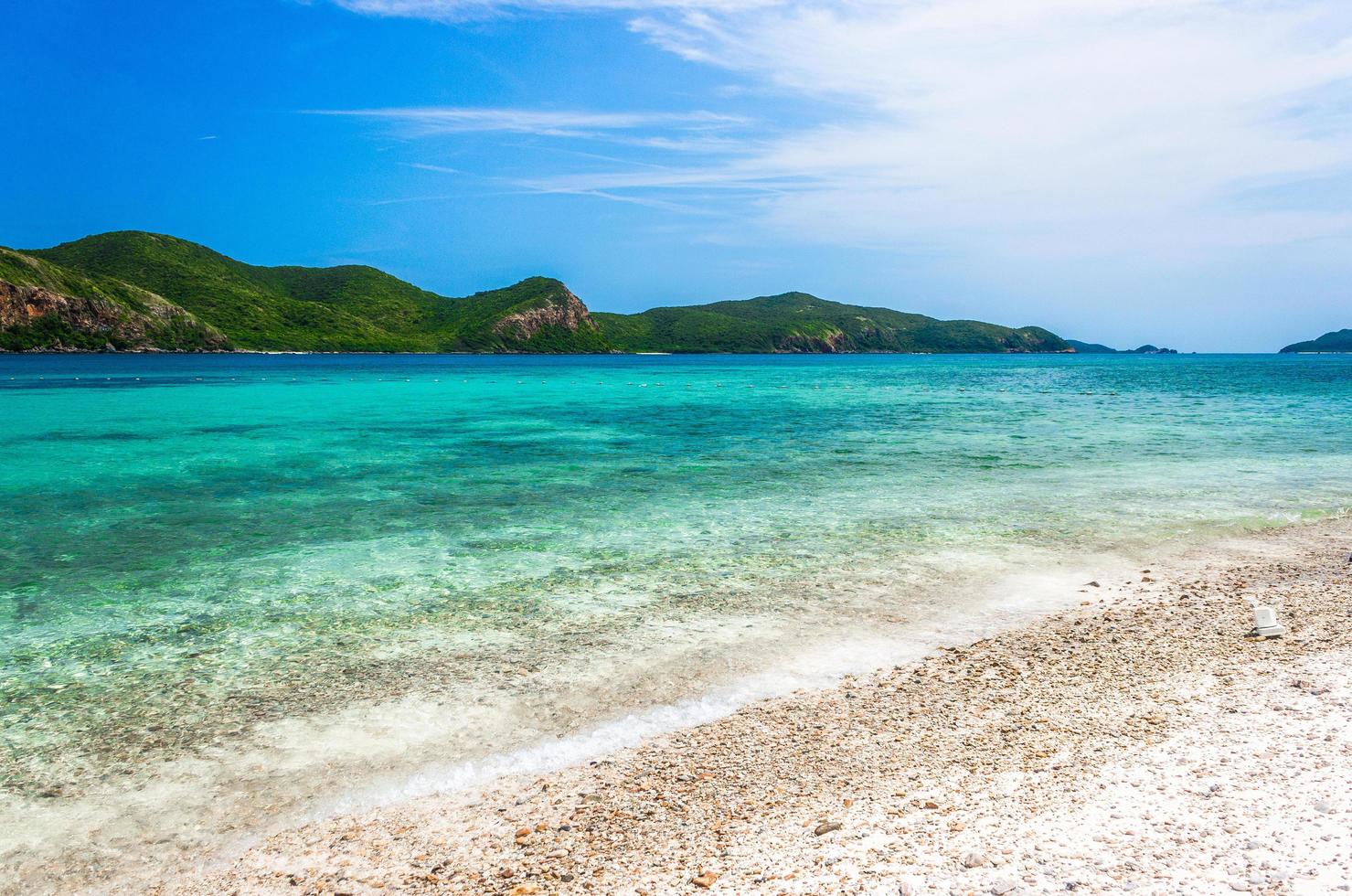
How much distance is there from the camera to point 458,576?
12.3 m

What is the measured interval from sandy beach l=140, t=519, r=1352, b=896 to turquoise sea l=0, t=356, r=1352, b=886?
0.80 metres

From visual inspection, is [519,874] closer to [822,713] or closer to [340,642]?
[822,713]

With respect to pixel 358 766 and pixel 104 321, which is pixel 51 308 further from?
pixel 358 766

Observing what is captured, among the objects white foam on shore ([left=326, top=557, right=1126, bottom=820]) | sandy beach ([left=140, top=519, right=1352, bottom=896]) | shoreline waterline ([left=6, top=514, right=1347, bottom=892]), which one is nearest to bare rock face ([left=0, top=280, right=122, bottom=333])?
shoreline waterline ([left=6, top=514, right=1347, bottom=892])

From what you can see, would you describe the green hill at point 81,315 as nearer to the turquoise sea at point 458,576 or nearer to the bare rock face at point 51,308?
the bare rock face at point 51,308

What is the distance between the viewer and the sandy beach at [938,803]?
15.2 feet

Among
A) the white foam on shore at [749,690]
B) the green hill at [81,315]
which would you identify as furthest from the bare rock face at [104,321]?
the white foam on shore at [749,690]

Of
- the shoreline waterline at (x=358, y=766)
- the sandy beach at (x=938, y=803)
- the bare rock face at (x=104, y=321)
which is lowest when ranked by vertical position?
the shoreline waterline at (x=358, y=766)

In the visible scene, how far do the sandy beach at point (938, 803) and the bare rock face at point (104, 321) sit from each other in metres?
198

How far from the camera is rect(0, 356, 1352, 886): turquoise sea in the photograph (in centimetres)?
685

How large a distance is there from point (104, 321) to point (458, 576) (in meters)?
199

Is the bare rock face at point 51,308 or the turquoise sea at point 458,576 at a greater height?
the bare rock face at point 51,308

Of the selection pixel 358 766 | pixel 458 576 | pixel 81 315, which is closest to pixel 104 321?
pixel 81 315

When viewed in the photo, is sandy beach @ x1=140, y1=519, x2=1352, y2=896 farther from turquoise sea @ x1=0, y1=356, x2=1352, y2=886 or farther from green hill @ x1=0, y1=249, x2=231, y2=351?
green hill @ x1=0, y1=249, x2=231, y2=351
